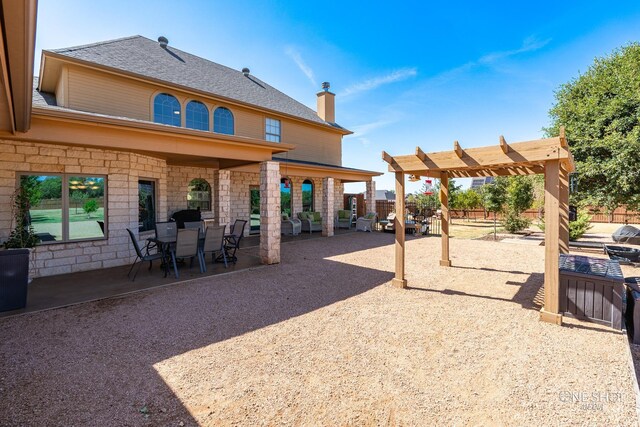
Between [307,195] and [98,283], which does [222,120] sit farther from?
[98,283]

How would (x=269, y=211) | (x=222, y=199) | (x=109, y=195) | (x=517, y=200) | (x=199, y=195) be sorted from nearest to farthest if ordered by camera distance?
(x=109, y=195) < (x=269, y=211) < (x=222, y=199) < (x=199, y=195) < (x=517, y=200)

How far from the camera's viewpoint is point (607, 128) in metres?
10.4

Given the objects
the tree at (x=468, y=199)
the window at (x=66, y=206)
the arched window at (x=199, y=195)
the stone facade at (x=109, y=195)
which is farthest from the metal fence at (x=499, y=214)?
the window at (x=66, y=206)

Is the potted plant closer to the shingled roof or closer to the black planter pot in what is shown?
the black planter pot

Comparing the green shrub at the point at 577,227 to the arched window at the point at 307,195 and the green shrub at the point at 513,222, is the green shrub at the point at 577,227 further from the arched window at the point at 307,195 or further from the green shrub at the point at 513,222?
the arched window at the point at 307,195

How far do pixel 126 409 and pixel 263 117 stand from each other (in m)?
13.5

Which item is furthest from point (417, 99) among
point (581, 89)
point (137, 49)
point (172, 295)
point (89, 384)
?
point (89, 384)

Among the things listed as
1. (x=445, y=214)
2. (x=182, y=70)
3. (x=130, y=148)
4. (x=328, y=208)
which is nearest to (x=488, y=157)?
(x=445, y=214)

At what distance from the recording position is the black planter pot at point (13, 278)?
4.56 meters

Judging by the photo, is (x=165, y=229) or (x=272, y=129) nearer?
(x=165, y=229)

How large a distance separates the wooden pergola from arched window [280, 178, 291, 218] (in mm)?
9691

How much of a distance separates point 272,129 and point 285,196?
3.67 m

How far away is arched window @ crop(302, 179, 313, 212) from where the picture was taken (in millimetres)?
16750

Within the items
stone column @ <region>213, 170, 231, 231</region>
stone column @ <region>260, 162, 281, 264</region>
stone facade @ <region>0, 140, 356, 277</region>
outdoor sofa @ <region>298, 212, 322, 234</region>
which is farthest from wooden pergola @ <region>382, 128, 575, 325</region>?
outdoor sofa @ <region>298, 212, 322, 234</region>
